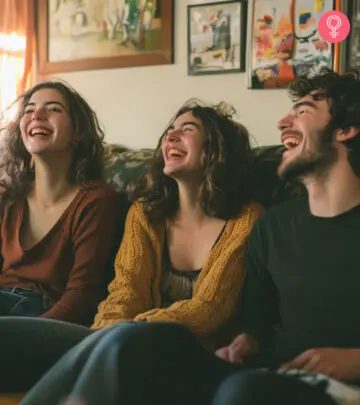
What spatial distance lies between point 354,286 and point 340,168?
269 mm

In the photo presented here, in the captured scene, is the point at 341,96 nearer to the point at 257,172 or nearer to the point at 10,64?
the point at 257,172

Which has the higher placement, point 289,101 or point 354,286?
point 289,101

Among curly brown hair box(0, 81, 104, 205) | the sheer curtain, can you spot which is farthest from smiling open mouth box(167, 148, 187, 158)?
the sheer curtain

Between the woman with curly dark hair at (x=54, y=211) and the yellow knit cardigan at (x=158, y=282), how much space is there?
8 centimetres

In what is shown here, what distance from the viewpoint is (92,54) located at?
283cm

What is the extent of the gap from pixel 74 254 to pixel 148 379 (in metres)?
0.87

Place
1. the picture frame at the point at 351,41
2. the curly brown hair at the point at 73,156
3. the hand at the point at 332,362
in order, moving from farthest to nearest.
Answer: the picture frame at the point at 351,41 → the curly brown hair at the point at 73,156 → the hand at the point at 332,362

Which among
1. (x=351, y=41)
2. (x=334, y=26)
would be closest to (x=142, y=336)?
(x=334, y=26)

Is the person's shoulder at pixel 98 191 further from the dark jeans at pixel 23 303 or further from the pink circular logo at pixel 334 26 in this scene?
the pink circular logo at pixel 334 26

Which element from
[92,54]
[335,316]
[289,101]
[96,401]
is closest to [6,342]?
[96,401]

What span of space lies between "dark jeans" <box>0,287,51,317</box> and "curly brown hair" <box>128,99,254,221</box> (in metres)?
0.38

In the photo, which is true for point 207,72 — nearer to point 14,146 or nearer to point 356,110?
point 14,146

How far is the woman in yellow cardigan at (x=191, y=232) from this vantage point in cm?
152

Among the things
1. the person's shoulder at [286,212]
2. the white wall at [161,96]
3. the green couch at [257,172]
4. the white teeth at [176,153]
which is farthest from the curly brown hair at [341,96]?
the white wall at [161,96]
